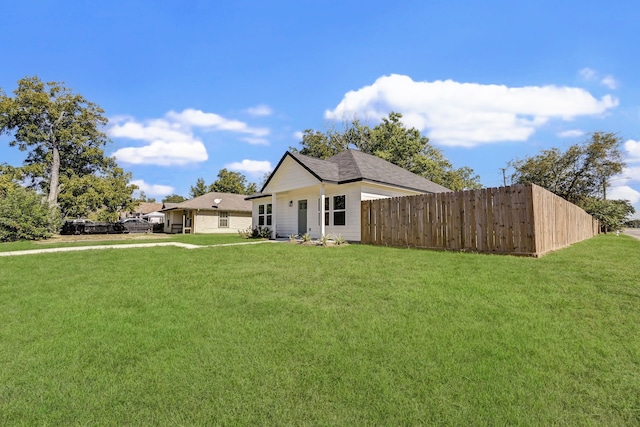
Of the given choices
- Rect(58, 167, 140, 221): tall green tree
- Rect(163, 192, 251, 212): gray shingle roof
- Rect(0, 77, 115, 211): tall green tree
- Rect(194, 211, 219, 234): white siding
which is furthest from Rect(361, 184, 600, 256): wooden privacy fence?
Rect(0, 77, 115, 211): tall green tree

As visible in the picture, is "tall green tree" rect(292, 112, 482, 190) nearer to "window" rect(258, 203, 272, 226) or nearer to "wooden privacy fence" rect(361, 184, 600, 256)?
"window" rect(258, 203, 272, 226)

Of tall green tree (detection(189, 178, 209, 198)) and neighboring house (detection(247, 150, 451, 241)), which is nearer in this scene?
neighboring house (detection(247, 150, 451, 241))

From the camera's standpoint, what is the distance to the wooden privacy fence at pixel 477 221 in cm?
845

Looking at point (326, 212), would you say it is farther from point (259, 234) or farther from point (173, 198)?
point (173, 198)

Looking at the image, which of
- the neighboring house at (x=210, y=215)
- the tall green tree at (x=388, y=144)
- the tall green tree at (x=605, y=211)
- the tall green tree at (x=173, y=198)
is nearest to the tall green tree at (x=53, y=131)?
the neighboring house at (x=210, y=215)

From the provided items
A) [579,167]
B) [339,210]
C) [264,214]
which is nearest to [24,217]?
[264,214]

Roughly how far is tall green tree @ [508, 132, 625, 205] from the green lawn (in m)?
32.7

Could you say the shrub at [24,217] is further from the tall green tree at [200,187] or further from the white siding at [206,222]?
the tall green tree at [200,187]

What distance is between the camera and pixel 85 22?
11.0 meters

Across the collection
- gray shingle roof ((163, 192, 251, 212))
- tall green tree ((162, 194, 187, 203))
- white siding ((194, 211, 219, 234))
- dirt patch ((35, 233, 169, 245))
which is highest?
tall green tree ((162, 194, 187, 203))

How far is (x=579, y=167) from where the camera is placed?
31047 millimetres

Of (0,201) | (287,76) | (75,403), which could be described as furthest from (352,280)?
(0,201)

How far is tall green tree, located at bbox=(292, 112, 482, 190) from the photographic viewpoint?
33250 mm

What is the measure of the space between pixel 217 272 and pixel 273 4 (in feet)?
29.4
